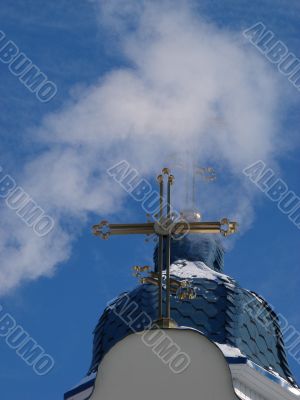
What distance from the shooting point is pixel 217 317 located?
15.5m

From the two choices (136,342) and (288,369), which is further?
(288,369)

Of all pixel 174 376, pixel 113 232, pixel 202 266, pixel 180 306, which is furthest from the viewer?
pixel 202 266

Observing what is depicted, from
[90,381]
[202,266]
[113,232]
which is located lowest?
[90,381]

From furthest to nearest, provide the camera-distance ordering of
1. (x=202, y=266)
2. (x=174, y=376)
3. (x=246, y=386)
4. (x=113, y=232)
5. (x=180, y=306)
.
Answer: (x=202, y=266) < (x=180, y=306) < (x=246, y=386) < (x=113, y=232) < (x=174, y=376)

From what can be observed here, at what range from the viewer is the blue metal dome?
15242 millimetres

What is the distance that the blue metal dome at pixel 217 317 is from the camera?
1524 cm

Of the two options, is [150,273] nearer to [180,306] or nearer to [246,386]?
[246,386]

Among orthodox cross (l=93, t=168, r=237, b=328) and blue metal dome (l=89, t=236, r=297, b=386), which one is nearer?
orthodox cross (l=93, t=168, r=237, b=328)

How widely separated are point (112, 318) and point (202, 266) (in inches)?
70.6

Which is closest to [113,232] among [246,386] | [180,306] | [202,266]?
[246,386]

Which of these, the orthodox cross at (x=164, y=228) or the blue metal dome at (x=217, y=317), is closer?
the orthodox cross at (x=164, y=228)

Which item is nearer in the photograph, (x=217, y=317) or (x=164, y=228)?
(x=164, y=228)

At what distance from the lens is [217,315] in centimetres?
1553

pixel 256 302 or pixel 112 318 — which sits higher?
pixel 256 302
